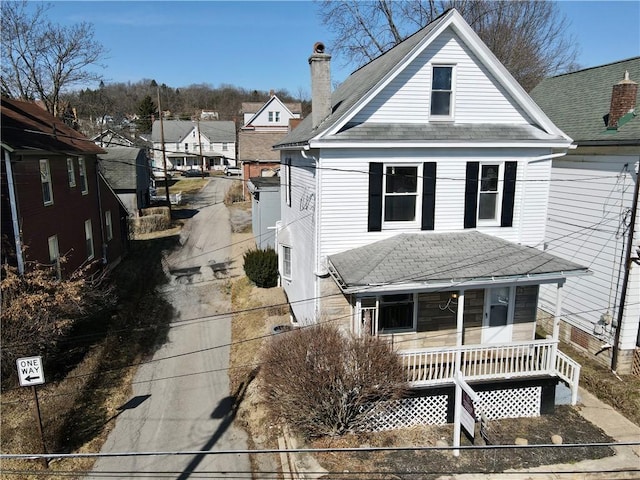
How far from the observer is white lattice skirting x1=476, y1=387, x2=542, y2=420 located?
1158 centimetres

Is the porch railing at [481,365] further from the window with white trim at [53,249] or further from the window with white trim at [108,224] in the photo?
the window with white trim at [108,224]

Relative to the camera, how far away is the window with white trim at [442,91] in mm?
12438

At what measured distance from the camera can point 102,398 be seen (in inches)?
499

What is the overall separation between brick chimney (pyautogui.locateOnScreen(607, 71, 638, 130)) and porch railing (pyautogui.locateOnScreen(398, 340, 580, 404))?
7711 millimetres

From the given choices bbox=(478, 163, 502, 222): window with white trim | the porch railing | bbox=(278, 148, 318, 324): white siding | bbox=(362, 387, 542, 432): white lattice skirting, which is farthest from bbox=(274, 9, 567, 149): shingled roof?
bbox=(362, 387, 542, 432): white lattice skirting

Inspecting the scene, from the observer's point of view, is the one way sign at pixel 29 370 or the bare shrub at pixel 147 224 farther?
the bare shrub at pixel 147 224

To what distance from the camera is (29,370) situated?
966 cm

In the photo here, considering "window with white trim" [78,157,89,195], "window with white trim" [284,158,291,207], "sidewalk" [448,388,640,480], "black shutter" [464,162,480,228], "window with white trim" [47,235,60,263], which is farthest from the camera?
"window with white trim" [78,157,89,195]

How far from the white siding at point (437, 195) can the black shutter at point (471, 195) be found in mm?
124

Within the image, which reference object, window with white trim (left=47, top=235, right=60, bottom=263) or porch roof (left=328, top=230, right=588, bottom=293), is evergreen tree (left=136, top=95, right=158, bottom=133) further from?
porch roof (left=328, top=230, right=588, bottom=293)

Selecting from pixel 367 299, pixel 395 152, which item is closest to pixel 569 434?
pixel 367 299

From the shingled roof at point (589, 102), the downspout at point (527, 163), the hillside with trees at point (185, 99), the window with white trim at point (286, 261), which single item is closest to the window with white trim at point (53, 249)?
the window with white trim at point (286, 261)

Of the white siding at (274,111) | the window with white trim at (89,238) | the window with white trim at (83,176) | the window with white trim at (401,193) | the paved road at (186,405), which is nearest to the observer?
the paved road at (186,405)

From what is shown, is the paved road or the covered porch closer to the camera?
the paved road
